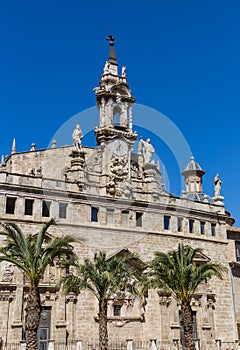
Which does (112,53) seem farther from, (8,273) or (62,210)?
(8,273)

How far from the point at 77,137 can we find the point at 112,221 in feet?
26.9

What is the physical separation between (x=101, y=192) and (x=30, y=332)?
50.8 ft

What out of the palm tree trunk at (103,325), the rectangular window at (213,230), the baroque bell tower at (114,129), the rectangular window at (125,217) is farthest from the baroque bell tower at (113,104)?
the palm tree trunk at (103,325)

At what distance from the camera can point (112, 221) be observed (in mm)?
37125

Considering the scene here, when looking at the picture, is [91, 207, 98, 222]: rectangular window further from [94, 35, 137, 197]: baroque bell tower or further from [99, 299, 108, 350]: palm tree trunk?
[99, 299, 108, 350]: palm tree trunk

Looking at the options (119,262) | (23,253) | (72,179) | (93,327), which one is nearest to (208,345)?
(93,327)

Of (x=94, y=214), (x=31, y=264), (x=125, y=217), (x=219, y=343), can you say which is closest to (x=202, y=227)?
(x=125, y=217)

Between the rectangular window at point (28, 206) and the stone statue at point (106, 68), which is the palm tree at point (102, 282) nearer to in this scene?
the rectangular window at point (28, 206)

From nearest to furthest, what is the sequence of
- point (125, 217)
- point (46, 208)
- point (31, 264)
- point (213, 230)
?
1. point (31, 264)
2. point (46, 208)
3. point (125, 217)
4. point (213, 230)

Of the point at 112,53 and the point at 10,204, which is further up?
the point at 112,53

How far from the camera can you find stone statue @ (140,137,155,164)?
137ft

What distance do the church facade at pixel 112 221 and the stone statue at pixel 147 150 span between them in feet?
0.30

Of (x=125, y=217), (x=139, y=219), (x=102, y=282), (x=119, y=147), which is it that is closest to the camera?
(x=102, y=282)

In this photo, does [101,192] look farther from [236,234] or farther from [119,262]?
[236,234]
